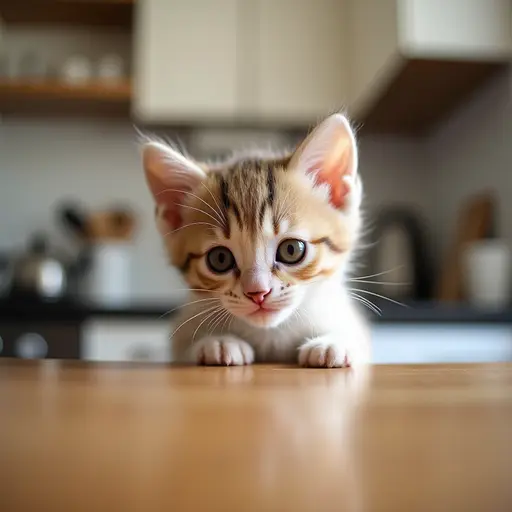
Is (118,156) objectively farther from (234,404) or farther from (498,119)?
(234,404)

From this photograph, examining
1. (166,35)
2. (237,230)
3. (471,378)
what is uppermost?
(166,35)

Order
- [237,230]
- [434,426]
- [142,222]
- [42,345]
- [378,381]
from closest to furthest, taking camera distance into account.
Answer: [434,426]
[378,381]
[237,230]
[42,345]
[142,222]

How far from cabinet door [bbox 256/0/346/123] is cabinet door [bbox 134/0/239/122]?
130mm

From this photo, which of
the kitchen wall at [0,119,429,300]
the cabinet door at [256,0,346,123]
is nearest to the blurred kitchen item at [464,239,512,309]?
the kitchen wall at [0,119,429,300]

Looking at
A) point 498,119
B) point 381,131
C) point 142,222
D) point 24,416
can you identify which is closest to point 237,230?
point 24,416

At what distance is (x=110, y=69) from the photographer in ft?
7.80

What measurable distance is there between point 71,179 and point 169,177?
6.19 feet

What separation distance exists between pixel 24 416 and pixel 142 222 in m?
2.29

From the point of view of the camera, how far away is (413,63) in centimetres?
188

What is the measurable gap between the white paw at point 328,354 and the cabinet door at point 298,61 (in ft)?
5.61

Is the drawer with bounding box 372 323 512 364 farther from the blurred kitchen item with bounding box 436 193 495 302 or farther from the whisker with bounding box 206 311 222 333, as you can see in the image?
the whisker with bounding box 206 311 222 333

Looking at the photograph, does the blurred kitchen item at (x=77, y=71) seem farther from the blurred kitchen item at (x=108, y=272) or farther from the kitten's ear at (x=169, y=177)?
the kitten's ear at (x=169, y=177)

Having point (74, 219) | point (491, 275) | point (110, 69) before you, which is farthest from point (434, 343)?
point (110, 69)

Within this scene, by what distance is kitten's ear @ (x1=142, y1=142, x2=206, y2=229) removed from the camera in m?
0.83
